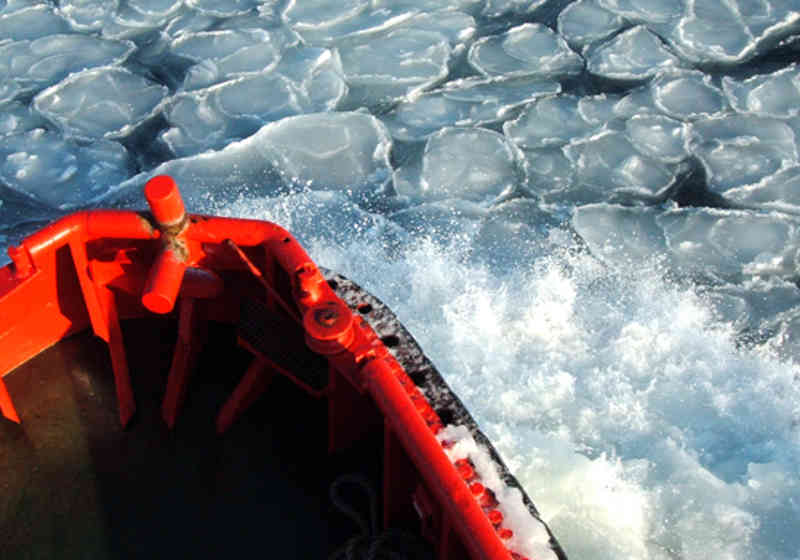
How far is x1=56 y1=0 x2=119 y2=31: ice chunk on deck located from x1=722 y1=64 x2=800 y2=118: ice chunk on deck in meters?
3.36

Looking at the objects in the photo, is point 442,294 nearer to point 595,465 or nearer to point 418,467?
point 595,465

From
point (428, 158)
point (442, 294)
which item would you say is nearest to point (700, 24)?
point (428, 158)

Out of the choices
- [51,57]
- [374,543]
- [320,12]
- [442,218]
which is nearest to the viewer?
[374,543]

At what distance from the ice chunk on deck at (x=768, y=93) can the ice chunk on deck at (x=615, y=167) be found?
0.61 m

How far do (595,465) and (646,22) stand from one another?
271 centimetres

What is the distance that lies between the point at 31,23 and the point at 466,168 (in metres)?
2.78

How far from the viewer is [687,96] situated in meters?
3.82

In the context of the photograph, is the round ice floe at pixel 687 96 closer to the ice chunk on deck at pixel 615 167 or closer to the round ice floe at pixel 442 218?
the ice chunk on deck at pixel 615 167

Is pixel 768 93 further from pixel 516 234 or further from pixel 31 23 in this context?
pixel 31 23

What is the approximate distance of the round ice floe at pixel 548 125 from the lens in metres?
3.64

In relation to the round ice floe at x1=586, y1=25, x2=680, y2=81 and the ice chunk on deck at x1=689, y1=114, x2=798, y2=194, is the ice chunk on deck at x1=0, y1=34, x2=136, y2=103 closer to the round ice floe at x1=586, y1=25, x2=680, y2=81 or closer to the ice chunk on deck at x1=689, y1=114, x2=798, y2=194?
the round ice floe at x1=586, y1=25, x2=680, y2=81

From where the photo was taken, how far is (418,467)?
163cm

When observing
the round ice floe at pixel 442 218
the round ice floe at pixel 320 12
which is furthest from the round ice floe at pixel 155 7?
the round ice floe at pixel 442 218

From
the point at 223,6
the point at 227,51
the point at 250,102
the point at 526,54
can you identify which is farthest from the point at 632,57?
the point at 223,6
